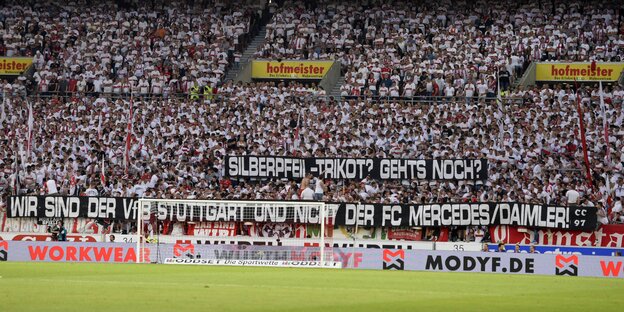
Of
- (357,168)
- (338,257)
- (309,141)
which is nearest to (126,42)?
(309,141)

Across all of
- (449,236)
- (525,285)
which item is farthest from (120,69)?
(525,285)

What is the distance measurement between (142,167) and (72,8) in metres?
17.4

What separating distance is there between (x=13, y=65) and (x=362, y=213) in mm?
24308

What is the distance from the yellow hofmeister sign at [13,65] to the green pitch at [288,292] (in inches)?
1142

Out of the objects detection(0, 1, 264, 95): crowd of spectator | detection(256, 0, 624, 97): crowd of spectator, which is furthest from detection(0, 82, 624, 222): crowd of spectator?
detection(0, 1, 264, 95): crowd of spectator

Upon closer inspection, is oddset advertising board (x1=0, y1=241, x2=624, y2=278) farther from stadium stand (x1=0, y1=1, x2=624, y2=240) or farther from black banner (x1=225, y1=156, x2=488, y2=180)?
black banner (x1=225, y1=156, x2=488, y2=180)

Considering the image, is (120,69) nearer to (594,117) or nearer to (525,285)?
(594,117)

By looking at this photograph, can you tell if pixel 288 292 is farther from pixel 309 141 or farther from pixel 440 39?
pixel 440 39

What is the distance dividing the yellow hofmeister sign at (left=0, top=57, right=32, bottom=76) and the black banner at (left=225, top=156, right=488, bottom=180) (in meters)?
17.5

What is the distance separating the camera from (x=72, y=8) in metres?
59.6

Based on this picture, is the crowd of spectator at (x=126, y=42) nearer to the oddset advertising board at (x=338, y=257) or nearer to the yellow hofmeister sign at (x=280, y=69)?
the yellow hofmeister sign at (x=280, y=69)

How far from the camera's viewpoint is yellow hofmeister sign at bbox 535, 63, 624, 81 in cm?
5075

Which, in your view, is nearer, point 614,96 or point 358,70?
point 614,96

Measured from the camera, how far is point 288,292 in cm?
2156
